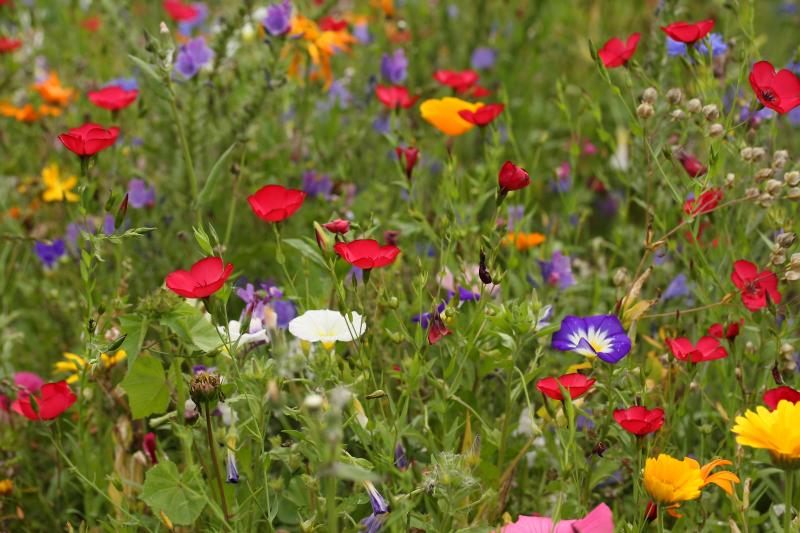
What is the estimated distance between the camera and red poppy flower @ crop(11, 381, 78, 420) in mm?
1396

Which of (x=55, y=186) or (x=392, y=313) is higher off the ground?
(x=392, y=313)

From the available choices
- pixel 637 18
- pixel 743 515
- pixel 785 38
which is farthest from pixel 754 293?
pixel 785 38

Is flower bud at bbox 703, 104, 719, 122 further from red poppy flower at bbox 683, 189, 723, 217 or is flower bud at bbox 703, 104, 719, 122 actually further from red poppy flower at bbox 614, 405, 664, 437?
red poppy flower at bbox 614, 405, 664, 437

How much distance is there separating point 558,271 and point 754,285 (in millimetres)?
452

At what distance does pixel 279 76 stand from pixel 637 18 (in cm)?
191

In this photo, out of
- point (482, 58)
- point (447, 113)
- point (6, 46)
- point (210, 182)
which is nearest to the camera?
point (210, 182)

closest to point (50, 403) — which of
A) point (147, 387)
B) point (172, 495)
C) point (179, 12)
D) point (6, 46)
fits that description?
point (147, 387)

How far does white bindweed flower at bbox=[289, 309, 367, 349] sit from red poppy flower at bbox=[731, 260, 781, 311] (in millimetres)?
637

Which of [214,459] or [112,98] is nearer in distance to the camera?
[214,459]

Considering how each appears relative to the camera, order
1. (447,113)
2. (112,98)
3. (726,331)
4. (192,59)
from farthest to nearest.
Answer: (192,59)
(112,98)
(447,113)
(726,331)

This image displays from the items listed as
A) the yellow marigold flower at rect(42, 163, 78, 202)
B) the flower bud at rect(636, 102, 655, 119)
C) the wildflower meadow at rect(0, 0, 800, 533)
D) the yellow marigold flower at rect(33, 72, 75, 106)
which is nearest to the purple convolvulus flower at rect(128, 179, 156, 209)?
the wildflower meadow at rect(0, 0, 800, 533)

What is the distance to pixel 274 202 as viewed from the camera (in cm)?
140

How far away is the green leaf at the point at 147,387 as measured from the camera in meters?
1.39

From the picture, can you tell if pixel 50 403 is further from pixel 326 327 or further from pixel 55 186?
pixel 55 186
